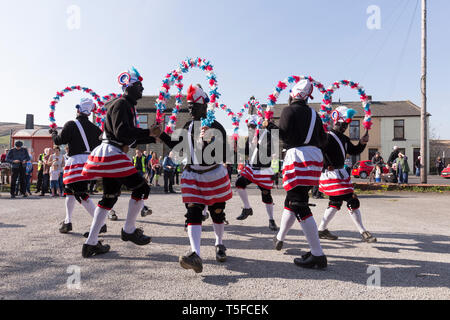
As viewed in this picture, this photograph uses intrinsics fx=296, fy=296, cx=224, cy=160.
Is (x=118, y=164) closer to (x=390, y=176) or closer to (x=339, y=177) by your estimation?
(x=339, y=177)

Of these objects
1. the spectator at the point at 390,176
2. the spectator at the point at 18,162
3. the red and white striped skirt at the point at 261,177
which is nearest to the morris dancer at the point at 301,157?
the red and white striped skirt at the point at 261,177

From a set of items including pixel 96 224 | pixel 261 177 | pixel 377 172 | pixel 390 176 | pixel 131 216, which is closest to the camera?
pixel 96 224

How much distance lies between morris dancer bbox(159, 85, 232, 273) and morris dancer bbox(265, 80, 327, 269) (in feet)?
2.52

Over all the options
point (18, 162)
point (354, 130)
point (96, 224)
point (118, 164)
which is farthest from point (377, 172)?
point (354, 130)

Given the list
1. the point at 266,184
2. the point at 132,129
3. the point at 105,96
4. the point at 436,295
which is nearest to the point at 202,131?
the point at 132,129

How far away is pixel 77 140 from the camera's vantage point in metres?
4.72

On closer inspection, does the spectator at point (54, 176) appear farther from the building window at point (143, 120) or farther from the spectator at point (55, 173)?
the building window at point (143, 120)

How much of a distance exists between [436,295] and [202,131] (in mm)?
2721

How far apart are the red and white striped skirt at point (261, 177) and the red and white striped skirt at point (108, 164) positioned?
2.49 m

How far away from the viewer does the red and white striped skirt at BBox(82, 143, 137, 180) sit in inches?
142

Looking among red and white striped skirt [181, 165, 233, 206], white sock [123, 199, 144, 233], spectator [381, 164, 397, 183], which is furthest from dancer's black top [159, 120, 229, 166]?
spectator [381, 164, 397, 183]

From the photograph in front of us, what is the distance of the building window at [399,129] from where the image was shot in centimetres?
3594

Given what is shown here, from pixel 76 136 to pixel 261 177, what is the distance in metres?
3.20

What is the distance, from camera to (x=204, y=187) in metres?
3.32
